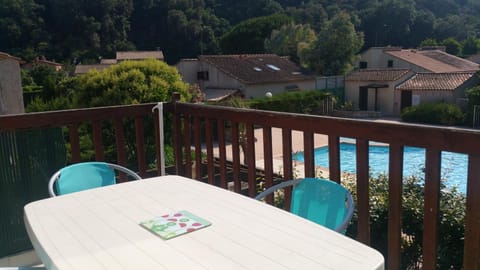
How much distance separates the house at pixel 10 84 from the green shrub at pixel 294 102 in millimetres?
9156

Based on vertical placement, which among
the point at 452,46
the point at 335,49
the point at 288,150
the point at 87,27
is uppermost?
the point at 87,27

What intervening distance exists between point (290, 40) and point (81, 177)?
107ft

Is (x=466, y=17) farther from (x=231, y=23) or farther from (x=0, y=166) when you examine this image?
(x=0, y=166)

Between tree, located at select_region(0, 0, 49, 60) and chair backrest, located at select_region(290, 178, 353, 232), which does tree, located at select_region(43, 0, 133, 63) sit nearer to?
tree, located at select_region(0, 0, 49, 60)

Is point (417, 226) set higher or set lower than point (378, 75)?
higher

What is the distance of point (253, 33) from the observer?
40625 mm

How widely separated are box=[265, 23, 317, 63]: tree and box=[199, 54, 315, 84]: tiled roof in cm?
512

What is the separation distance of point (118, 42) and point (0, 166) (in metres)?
40.8

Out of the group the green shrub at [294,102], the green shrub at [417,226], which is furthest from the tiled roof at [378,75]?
the green shrub at [417,226]

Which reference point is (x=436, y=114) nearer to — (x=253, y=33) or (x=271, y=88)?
A: (x=271, y=88)

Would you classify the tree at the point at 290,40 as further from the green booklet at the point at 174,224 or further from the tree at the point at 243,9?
the green booklet at the point at 174,224

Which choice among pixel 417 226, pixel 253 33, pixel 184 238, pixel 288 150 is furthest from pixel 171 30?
pixel 184 238

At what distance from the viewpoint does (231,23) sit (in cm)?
4694

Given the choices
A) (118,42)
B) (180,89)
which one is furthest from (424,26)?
(180,89)
